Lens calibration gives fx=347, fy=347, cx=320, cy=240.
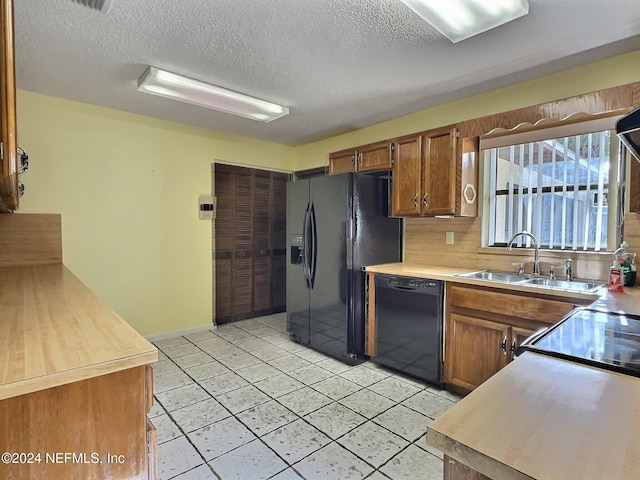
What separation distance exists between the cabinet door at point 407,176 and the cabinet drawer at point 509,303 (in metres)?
0.83

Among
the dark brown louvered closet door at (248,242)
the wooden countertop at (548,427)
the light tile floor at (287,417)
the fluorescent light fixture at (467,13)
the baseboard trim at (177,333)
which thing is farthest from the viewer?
the dark brown louvered closet door at (248,242)

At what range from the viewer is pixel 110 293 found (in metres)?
3.42

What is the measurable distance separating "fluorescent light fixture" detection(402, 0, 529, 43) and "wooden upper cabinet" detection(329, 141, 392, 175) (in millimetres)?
1319

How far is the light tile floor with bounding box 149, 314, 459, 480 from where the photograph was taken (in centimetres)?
179

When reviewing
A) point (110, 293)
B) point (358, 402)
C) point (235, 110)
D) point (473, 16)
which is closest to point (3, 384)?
point (358, 402)

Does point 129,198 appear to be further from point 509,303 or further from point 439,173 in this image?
point 509,303

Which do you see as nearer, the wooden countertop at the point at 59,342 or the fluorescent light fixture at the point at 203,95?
the wooden countertop at the point at 59,342

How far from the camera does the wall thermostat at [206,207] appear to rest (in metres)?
3.96

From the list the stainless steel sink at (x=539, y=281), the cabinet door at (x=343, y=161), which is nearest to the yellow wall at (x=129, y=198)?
the cabinet door at (x=343, y=161)

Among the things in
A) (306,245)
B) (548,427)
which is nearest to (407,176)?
(306,245)

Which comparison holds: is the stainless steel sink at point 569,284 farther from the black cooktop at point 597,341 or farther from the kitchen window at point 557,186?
the black cooktop at point 597,341

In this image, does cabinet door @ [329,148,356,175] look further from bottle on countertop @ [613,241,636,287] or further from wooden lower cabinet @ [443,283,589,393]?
bottle on countertop @ [613,241,636,287]

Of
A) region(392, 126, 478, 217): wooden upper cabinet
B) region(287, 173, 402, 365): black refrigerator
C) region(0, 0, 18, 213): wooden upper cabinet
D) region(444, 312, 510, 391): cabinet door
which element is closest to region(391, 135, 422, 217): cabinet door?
region(392, 126, 478, 217): wooden upper cabinet

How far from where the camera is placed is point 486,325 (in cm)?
232
